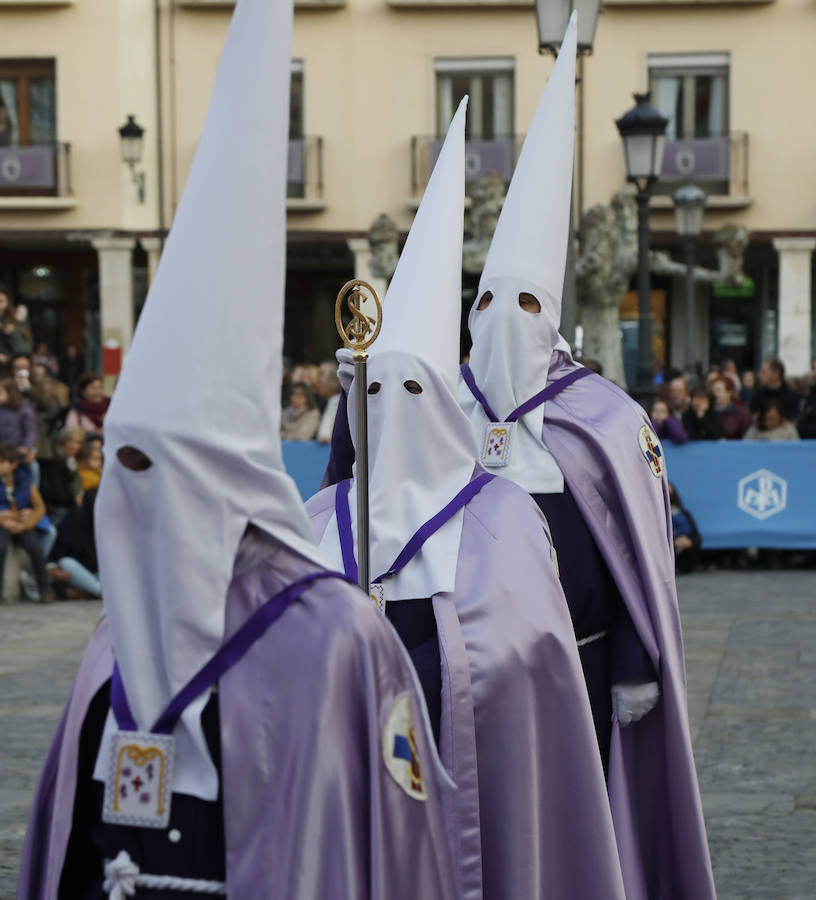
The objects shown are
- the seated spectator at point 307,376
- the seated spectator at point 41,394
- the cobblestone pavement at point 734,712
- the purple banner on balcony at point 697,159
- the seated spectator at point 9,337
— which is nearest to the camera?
the cobblestone pavement at point 734,712

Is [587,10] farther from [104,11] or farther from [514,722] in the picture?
[104,11]

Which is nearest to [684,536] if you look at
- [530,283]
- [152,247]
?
[530,283]

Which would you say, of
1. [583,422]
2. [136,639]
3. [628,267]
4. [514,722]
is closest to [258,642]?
[136,639]

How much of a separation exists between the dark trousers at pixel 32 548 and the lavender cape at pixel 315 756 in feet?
32.9

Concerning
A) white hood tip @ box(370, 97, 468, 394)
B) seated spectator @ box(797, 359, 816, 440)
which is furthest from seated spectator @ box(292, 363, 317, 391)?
white hood tip @ box(370, 97, 468, 394)

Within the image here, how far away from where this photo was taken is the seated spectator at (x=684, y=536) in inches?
548

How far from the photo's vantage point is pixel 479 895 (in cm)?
384

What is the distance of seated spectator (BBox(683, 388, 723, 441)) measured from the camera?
14531mm

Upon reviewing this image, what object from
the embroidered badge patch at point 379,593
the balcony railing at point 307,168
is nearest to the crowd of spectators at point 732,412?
the embroidered badge patch at point 379,593

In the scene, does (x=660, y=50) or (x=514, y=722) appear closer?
(x=514, y=722)

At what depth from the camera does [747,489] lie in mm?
14203

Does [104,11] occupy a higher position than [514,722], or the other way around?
[104,11]

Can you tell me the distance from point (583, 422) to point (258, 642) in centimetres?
289

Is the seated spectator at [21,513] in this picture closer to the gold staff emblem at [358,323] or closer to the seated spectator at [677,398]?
the seated spectator at [677,398]
